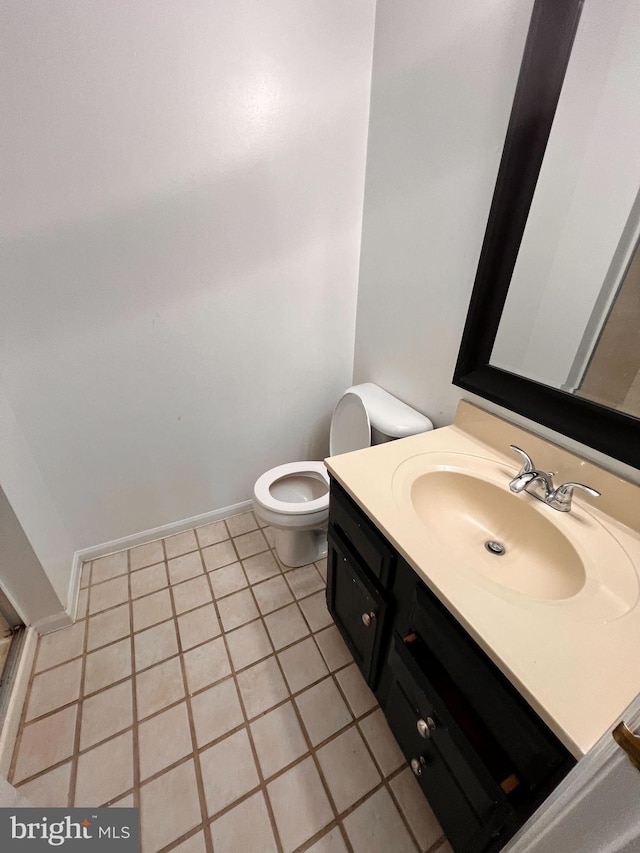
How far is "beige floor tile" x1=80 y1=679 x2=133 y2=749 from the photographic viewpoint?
3.64 feet

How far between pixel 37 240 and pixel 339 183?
3.69ft

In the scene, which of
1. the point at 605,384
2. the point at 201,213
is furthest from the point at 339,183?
the point at 605,384

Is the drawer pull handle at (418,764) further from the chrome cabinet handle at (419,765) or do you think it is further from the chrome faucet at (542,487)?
the chrome faucet at (542,487)

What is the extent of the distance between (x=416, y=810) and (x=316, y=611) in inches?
25.6

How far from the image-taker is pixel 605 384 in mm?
816

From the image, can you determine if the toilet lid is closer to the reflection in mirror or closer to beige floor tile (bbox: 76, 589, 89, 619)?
the reflection in mirror

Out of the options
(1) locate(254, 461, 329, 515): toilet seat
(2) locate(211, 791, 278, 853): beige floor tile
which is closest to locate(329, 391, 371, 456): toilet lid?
(1) locate(254, 461, 329, 515): toilet seat

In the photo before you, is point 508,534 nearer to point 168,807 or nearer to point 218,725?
point 218,725

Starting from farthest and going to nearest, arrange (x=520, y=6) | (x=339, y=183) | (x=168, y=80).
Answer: (x=339, y=183) → (x=168, y=80) → (x=520, y=6)

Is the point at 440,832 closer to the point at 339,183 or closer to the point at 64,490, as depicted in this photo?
the point at 64,490

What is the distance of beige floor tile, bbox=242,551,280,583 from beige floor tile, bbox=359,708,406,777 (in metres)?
0.68

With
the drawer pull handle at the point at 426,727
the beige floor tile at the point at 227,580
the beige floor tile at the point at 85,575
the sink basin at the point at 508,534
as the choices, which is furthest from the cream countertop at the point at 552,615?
the beige floor tile at the point at 85,575

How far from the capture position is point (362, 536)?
937 mm

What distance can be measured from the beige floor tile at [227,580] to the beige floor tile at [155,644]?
22 centimetres
